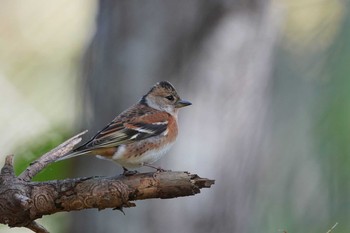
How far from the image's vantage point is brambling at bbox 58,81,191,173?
304 centimetres

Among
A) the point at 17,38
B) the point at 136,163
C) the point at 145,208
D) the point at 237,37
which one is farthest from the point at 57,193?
the point at 17,38

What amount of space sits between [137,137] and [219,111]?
115cm

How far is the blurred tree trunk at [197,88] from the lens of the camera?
4.19m

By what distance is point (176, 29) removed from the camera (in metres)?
4.25

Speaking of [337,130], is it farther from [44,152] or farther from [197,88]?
[44,152]

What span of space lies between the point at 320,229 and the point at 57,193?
86.0 inches

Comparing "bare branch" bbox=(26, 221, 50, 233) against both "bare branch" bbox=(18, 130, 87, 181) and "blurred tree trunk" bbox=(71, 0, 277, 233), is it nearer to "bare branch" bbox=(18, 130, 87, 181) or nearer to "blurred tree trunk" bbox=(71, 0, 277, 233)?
"bare branch" bbox=(18, 130, 87, 181)

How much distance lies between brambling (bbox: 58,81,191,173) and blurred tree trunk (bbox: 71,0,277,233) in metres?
0.62

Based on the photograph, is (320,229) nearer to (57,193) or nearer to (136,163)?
(136,163)

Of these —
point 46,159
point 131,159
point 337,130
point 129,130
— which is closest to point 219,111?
point 337,130

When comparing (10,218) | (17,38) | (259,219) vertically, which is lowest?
(259,219)

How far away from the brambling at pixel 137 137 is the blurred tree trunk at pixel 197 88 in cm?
62

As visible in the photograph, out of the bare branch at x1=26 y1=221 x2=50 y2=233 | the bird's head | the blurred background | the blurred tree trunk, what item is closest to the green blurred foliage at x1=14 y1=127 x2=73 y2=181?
the blurred background

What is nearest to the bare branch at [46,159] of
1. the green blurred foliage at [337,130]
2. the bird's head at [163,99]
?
the bird's head at [163,99]
